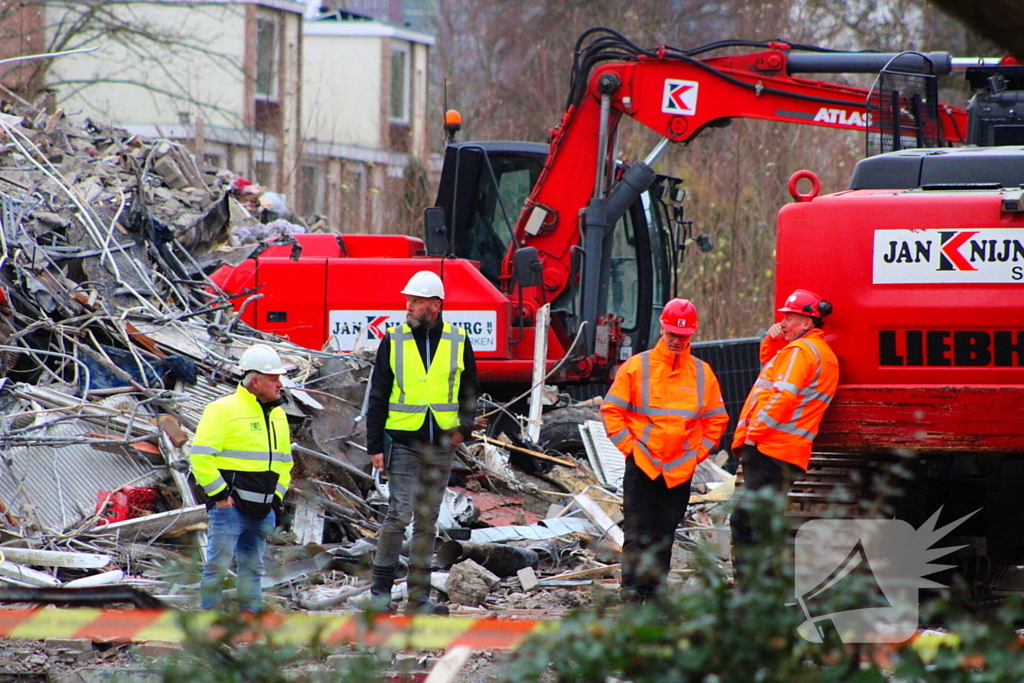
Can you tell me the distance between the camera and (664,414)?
7.21m

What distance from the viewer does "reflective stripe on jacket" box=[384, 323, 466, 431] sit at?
7.17 metres

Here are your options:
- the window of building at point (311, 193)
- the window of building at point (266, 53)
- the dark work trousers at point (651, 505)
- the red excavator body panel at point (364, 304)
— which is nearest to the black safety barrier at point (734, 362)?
the red excavator body panel at point (364, 304)

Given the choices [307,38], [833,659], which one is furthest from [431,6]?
[833,659]

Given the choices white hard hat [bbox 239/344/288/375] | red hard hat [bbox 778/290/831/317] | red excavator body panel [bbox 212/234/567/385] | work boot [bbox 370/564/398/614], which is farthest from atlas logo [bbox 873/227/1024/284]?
red excavator body panel [bbox 212/234/567/385]

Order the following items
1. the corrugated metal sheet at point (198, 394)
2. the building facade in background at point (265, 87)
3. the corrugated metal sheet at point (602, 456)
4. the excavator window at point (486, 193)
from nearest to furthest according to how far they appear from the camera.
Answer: the corrugated metal sheet at point (198, 394), the corrugated metal sheet at point (602, 456), the excavator window at point (486, 193), the building facade in background at point (265, 87)

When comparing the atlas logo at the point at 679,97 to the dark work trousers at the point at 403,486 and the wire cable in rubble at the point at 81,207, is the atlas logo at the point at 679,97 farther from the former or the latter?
the dark work trousers at the point at 403,486

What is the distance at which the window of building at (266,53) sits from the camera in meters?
30.4

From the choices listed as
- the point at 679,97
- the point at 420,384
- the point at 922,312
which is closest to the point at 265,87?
the point at 679,97

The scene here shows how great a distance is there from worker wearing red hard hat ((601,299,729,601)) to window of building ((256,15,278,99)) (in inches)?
954

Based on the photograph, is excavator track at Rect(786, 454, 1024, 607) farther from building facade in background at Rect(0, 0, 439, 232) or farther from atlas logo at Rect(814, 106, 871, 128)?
building facade in background at Rect(0, 0, 439, 232)

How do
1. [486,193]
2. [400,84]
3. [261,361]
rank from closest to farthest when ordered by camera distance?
[261,361]
[486,193]
[400,84]

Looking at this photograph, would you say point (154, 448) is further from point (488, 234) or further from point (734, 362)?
point (734, 362)

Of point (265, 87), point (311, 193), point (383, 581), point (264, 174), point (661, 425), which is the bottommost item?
point (383, 581)

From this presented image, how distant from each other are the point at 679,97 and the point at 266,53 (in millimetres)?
21796
